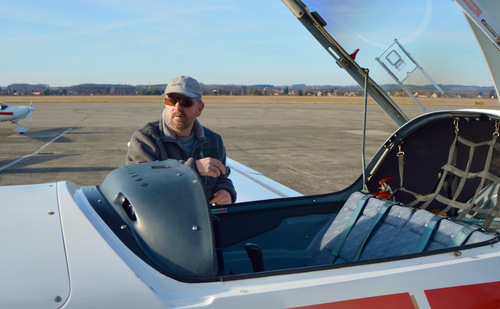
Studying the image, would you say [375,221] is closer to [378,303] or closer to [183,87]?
[378,303]

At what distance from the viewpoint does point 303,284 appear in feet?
5.42

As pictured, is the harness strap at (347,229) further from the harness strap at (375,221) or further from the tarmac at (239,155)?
the tarmac at (239,155)

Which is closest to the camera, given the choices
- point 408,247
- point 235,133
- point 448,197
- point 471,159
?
point 408,247

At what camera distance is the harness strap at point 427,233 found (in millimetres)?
2236

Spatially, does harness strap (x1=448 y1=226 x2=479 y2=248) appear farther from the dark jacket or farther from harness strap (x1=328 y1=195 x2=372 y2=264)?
the dark jacket

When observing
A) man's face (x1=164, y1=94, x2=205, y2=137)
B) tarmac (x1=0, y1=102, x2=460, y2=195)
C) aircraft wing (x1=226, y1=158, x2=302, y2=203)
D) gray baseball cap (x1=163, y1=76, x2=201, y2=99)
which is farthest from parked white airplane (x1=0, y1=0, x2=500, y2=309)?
tarmac (x1=0, y1=102, x2=460, y2=195)

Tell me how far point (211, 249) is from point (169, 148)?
4.64 ft

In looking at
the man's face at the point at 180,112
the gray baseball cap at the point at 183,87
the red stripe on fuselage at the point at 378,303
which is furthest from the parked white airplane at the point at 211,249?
the gray baseball cap at the point at 183,87

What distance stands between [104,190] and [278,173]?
7.17 meters

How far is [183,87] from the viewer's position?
2.82m

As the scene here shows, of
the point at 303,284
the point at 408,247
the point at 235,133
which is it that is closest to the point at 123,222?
the point at 303,284

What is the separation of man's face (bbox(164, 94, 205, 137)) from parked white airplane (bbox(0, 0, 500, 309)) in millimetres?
582

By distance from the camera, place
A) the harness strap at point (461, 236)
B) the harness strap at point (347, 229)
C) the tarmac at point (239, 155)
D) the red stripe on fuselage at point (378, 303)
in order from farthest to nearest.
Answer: the tarmac at point (239, 155) < the harness strap at point (347, 229) < the harness strap at point (461, 236) < the red stripe on fuselage at point (378, 303)

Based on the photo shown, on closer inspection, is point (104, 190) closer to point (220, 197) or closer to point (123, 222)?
point (123, 222)
